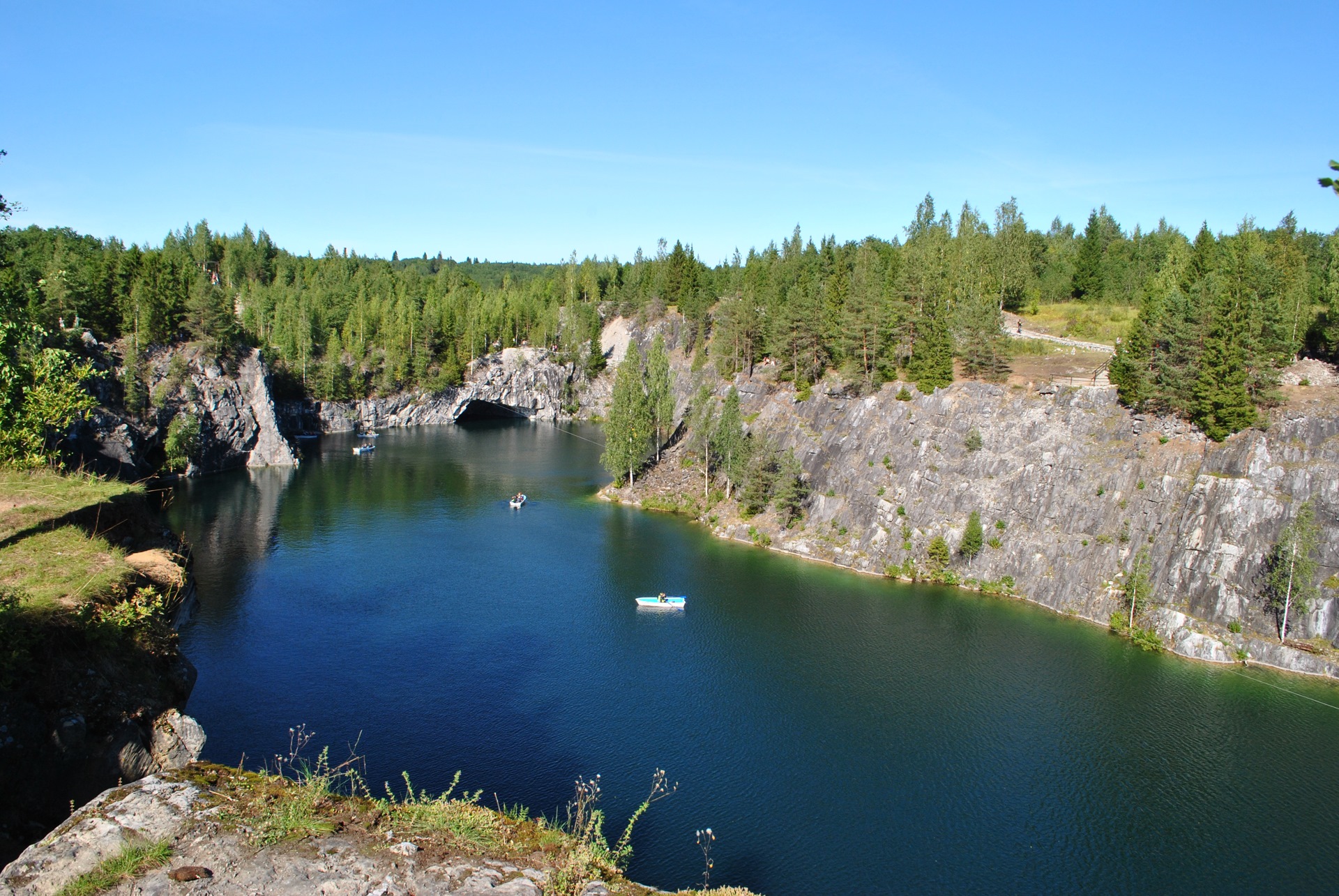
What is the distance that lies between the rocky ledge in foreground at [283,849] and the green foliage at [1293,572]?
42.3m

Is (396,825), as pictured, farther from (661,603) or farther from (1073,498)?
(1073,498)

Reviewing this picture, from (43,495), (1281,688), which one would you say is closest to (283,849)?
(43,495)

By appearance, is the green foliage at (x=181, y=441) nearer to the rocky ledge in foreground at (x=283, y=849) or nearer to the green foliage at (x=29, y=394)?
the green foliage at (x=29, y=394)

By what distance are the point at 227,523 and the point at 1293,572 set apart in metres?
74.6

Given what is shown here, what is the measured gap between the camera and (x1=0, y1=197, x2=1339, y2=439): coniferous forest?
52.1m

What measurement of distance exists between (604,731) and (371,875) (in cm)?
2253

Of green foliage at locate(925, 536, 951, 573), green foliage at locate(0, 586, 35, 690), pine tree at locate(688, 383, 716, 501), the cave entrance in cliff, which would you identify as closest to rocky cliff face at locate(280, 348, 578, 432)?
the cave entrance in cliff

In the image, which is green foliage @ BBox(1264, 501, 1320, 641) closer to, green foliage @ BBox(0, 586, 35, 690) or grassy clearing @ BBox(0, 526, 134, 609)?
grassy clearing @ BBox(0, 526, 134, 609)

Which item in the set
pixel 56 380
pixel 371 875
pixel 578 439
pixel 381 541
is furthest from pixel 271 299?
pixel 371 875

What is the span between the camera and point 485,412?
144 meters

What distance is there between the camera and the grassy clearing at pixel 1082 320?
7494 centimetres

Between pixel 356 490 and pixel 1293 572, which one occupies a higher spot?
pixel 1293 572

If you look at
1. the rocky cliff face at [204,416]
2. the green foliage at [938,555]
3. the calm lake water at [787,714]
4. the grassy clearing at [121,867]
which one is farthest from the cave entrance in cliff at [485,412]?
the grassy clearing at [121,867]

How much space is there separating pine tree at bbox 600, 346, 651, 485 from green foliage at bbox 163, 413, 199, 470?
143ft
